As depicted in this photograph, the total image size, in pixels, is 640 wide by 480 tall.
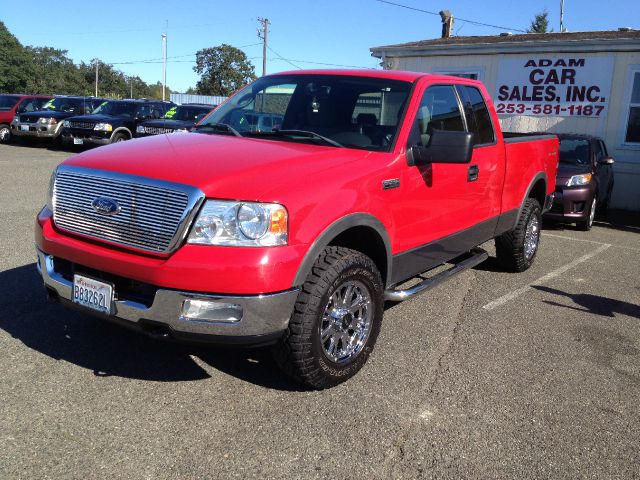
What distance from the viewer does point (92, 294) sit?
3.24m

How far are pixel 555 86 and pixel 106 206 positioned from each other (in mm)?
12564

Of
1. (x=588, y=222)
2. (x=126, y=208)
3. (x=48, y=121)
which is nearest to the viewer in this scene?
(x=126, y=208)

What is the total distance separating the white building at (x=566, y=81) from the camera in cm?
1257

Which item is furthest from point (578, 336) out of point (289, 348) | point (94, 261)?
point (94, 261)

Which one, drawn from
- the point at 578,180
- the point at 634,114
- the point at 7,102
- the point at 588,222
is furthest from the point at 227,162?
the point at 7,102

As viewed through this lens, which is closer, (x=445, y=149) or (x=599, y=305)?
(x=445, y=149)

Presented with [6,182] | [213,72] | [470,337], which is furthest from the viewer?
[213,72]

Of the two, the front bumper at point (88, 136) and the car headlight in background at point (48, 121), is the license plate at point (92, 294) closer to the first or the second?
the front bumper at point (88, 136)

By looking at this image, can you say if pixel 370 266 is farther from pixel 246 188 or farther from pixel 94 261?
pixel 94 261

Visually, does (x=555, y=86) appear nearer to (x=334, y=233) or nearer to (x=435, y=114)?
(x=435, y=114)

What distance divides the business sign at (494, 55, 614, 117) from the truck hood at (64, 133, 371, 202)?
10973mm

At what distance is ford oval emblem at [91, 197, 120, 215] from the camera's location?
3264 millimetres

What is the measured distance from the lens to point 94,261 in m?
3.23

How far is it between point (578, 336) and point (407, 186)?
206cm
